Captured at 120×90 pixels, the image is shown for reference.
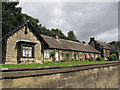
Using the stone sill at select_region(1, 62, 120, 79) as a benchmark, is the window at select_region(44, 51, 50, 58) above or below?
above

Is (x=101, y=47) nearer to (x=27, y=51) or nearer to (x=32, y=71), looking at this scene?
(x=27, y=51)

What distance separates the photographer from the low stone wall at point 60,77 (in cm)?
480

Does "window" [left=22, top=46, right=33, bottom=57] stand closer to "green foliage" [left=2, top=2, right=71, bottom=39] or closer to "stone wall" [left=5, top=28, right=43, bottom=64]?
"stone wall" [left=5, top=28, right=43, bottom=64]

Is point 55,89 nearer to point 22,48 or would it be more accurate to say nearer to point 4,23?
point 22,48

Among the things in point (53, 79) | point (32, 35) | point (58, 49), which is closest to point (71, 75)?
point (53, 79)

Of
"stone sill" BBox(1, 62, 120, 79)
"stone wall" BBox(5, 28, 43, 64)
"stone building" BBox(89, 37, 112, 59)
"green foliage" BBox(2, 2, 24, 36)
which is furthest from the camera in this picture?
"stone building" BBox(89, 37, 112, 59)

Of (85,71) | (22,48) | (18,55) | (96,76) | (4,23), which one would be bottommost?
(96,76)

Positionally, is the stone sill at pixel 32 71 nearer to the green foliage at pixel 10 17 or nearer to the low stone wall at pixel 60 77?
the low stone wall at pixel 60 77

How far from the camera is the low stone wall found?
15.8ft

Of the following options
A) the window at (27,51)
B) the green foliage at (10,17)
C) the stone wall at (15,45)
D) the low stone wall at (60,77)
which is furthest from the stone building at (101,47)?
the window at (27,51)

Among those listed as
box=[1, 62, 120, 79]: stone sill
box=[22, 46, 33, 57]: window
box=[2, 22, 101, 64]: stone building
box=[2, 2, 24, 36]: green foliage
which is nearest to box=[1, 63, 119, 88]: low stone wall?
box=[1, 62, 120, 79]: stone sill

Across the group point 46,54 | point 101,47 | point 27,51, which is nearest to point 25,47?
point 27,51

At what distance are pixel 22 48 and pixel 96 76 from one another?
9.62 meters

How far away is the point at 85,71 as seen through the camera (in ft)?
26.8
